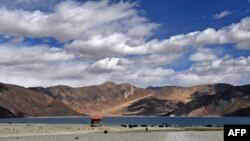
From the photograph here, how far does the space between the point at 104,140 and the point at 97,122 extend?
227ft

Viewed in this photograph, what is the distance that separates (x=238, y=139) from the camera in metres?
9.29

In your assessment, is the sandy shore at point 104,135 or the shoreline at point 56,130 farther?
the shoreline at point 56,130

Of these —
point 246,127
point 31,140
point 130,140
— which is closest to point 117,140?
point 130,140

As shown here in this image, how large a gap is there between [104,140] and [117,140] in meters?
1.76

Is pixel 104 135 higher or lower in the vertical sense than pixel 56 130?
lower

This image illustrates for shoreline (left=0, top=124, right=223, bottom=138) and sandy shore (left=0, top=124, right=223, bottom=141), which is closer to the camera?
sandy shore (left=0, top=124, right=223, bottom=141)

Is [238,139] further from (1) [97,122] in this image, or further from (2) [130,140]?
(1) [97,122]

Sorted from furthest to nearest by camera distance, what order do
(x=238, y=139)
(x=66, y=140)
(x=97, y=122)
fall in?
(x=97, y=122) → (x=66, y=140) → (x=238, y=139)

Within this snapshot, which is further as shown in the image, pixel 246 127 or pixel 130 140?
pixel 130 140

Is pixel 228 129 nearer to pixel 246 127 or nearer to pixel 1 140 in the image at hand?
pixel 246 127

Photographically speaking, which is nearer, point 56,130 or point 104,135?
point 104,135

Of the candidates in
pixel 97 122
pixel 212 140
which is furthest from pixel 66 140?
pixel 97 122

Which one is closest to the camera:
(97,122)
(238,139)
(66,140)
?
(238,139)

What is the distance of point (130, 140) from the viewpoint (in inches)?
2164
